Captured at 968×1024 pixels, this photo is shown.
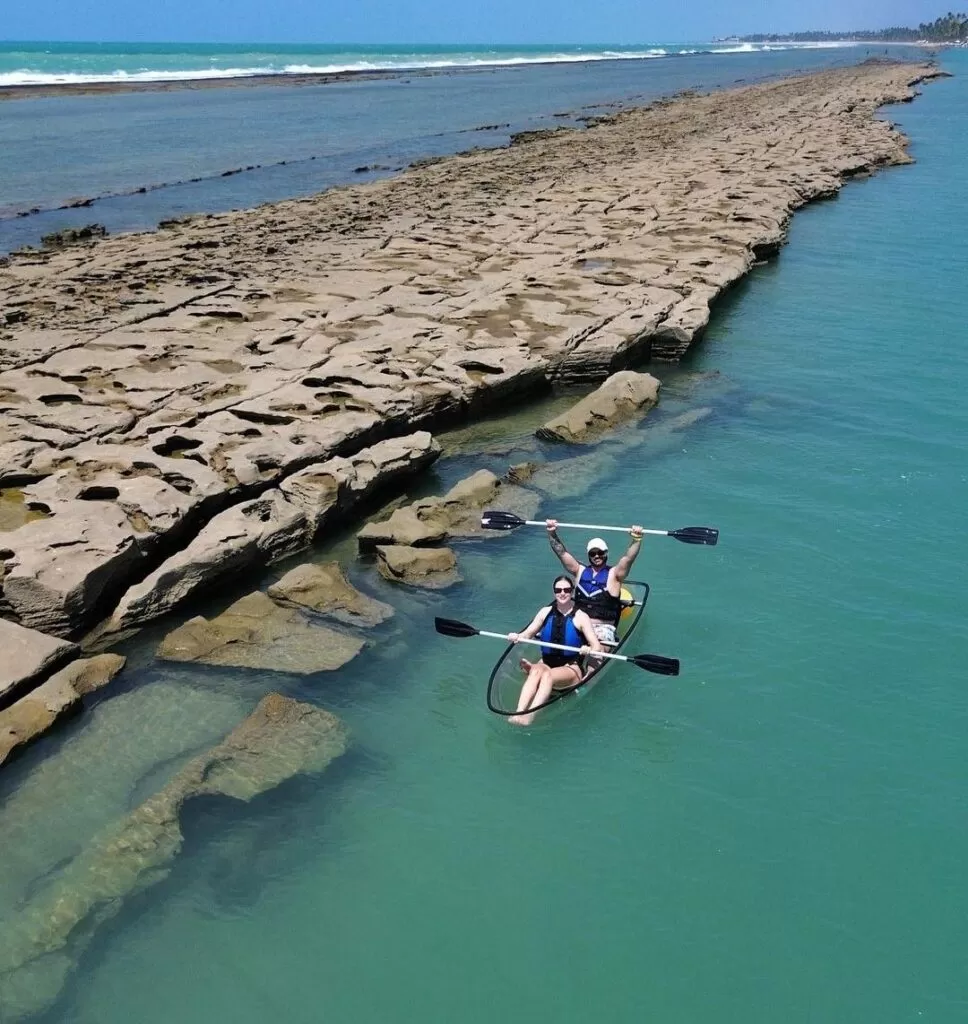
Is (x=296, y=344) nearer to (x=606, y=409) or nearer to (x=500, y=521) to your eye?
(x=606, y=409)

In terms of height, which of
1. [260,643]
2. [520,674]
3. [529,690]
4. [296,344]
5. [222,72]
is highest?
[296,344]

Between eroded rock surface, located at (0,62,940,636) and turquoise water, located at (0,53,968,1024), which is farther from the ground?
eroded rock surface, located at (0,62,940,636)

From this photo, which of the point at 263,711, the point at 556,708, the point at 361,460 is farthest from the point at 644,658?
the point at 361,460

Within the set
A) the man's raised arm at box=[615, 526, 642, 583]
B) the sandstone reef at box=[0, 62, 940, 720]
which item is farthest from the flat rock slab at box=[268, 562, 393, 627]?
the man's raised arm at box=[615, 526, 642, 583]

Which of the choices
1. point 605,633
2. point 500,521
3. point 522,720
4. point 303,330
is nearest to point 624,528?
point 500,521

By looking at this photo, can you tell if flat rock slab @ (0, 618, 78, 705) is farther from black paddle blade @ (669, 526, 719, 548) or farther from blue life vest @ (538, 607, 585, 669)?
black paddle blade @ (669, 526, 719, 548)
